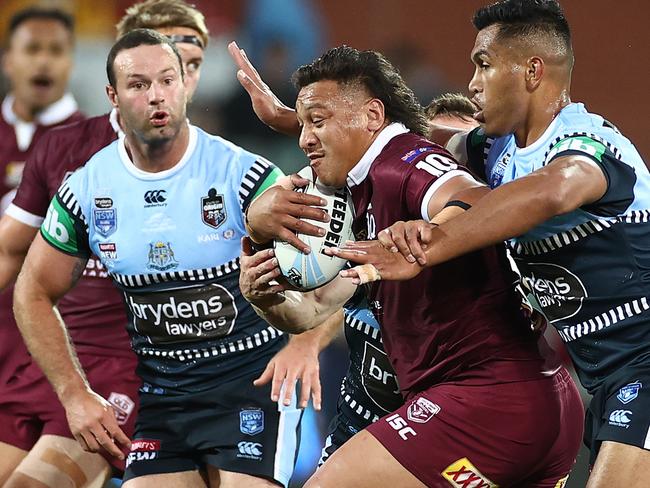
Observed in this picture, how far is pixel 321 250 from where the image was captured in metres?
3.58

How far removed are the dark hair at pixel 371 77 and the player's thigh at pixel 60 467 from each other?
6.67 ft

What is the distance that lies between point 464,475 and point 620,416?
50 cm

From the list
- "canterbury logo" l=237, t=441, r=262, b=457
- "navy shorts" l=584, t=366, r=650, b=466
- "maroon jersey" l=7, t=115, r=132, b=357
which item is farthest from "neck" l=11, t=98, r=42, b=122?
"navy shorts" l=584, t=366, r=650, b=466

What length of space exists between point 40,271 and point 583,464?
3.33 metres

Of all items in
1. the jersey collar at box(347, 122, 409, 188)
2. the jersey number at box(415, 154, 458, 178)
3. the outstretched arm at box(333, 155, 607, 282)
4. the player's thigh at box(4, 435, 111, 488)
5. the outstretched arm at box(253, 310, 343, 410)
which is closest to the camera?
the outstretched arm at box(333, 155, 607, 282)

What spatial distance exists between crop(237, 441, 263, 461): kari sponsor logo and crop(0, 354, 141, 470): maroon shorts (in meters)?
0.87

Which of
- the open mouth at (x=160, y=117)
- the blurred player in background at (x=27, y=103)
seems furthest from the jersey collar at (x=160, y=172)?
the blurred player in background at (x=27, y=103)

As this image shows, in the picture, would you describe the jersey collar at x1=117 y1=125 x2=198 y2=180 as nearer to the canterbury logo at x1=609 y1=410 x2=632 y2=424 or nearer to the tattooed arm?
the tattooed arm

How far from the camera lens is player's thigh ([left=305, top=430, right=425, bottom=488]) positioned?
10.8 ft

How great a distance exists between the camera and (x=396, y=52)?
28.9ft

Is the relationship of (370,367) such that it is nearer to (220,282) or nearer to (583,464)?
(220,282)

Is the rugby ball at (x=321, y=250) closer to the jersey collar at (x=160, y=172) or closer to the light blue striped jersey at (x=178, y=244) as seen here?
the light blue striped jersey at (x=178, y=244)

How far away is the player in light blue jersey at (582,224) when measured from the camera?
3346 millimetres

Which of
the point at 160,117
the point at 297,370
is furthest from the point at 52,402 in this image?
the point at 297,370
